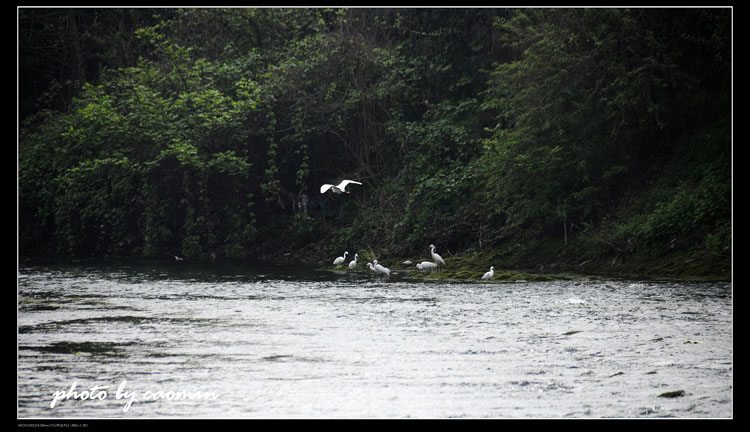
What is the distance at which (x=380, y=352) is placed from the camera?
9.54 m

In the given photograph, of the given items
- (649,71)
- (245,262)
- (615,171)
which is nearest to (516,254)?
(615,171)

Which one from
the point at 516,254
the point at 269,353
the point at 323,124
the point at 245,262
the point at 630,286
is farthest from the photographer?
the point at 323,124

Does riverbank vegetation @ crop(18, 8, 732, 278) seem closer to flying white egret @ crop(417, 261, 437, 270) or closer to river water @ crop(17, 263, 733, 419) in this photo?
flying white egret @ crop(417, 261, 437, 270)

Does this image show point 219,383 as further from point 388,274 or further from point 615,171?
point 615,171

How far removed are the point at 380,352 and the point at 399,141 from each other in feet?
54.6

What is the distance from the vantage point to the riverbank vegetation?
19.9m

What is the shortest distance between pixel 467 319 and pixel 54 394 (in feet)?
20.3

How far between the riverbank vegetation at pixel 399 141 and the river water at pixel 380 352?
4.58 metres

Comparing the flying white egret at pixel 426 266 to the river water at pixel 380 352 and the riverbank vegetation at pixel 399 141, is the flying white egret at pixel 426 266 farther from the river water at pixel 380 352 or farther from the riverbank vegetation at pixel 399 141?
the river water at pixel 380 352

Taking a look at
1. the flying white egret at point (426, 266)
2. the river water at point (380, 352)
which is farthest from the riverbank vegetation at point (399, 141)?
the river water at point (380, 352)

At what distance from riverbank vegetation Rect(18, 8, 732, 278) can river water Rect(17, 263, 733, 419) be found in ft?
15.0

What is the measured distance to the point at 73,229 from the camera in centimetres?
2766

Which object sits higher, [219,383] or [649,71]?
[649,71]

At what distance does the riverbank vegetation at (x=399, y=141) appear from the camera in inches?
782
